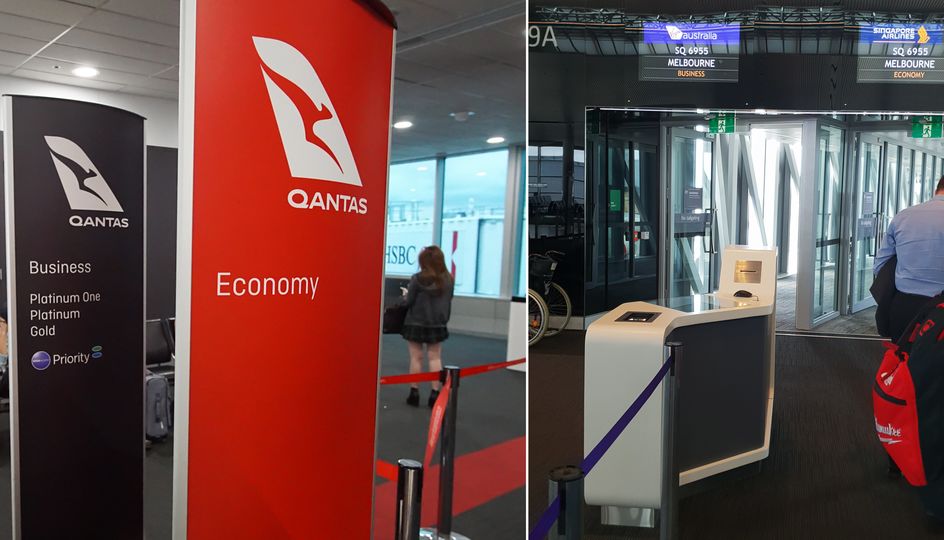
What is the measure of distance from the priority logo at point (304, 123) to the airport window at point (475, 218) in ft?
36.4

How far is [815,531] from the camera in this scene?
3100 mm

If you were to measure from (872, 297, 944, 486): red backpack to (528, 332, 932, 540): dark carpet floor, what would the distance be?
0.85 feet

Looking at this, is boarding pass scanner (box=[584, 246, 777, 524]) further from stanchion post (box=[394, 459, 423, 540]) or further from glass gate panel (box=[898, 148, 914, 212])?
glass gate panel (box=[898, 148, 914, 212])

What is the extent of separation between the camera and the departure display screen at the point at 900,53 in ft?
22.7

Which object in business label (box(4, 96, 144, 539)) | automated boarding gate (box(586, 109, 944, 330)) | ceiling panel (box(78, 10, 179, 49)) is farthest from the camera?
automated boarding gate (box(586, 109, 944, 330))

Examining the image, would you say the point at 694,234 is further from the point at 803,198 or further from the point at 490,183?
the point at 490,183

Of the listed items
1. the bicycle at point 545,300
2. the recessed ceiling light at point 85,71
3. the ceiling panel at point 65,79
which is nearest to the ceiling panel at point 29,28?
the recessed ceiling light at point 85,71

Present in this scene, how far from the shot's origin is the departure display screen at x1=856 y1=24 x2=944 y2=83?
272 inches

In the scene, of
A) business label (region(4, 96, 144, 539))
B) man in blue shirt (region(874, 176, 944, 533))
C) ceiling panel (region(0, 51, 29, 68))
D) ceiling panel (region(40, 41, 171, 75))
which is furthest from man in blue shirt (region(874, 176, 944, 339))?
ceiling panel (region(0, 51, 29, 68))

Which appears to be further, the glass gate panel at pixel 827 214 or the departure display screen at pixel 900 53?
the glass gate panel at pixel 827 214

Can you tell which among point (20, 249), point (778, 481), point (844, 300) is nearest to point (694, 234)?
point (844, 300)

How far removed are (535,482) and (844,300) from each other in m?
6.57

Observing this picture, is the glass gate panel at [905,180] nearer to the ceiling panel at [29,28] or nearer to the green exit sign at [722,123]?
the green exit sign at [722,123]

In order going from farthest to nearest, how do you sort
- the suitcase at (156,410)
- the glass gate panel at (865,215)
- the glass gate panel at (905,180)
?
1. the glass gate panel at (905,180)
2. the glass gate panel at (865,215)
3. the suitcase at (156,410)
